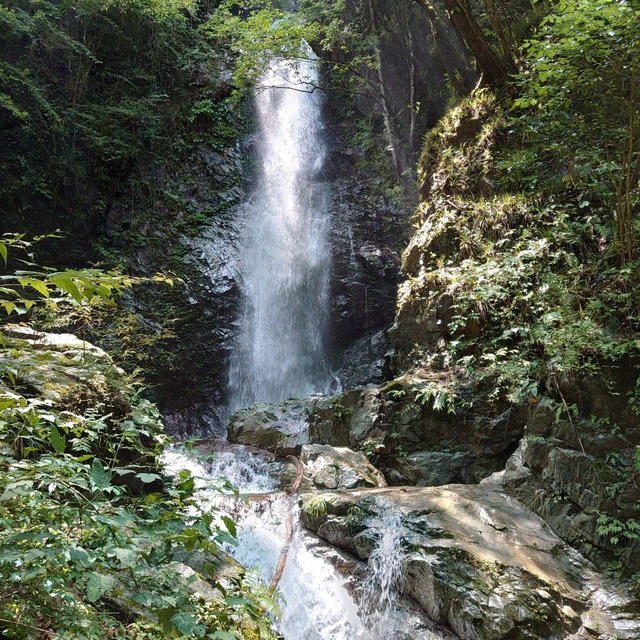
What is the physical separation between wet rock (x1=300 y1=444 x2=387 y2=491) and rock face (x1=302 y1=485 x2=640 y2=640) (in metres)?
0.81

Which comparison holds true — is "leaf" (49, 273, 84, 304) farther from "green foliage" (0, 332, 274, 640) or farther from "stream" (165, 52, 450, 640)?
"stream" (165, 52, 450, 640)

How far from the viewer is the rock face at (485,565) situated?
330 cm

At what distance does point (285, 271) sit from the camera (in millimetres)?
12391

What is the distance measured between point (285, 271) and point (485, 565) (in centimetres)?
966

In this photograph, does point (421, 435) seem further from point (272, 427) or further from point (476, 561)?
point (272, 427)

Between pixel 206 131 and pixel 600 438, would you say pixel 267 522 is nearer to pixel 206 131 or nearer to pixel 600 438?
pixel 600 438

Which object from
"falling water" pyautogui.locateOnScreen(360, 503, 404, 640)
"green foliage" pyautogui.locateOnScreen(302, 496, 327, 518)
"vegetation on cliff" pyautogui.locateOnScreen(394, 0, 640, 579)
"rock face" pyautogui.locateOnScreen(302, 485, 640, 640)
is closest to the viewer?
"rock face" pyautogui.locateOnScreen(302, 485, 640, 640)

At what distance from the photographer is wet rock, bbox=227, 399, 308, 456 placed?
7961 mm

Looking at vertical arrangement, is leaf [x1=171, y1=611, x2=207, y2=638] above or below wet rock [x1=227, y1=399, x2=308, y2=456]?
above

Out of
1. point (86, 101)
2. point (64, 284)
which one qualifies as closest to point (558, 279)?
point (64, 284)

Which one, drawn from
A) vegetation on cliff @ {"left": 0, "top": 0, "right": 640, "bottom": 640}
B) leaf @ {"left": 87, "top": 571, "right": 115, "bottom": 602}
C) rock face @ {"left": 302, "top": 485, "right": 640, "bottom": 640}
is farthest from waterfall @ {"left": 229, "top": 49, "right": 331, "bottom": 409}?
leaf @ {"left": 87, "top": 571, "right": 115, "bottom": 602}

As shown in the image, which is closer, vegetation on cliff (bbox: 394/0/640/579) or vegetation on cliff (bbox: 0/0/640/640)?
vegetation on cliff (bbox: 0/0/640/640)

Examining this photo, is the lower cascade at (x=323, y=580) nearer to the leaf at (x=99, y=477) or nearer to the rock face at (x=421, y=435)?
the leaf at (x=99, y=477)

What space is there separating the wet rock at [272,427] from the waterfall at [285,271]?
1987 mm
